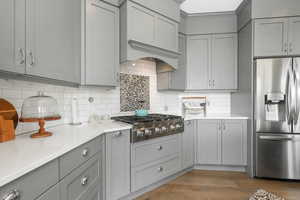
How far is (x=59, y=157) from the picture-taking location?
1.09 meters

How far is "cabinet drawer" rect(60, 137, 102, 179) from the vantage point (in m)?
1.13

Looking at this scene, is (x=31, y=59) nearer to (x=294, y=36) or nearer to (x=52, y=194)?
(x=52, y=194)

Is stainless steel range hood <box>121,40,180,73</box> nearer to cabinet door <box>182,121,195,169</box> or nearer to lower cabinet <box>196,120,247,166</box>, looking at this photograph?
cabinet door <box>182,121,195,169</box>

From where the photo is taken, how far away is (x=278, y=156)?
2.70 m

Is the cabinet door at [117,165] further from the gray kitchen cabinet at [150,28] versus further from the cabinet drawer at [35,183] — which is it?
the gray kitchen cabinet at [150,28]

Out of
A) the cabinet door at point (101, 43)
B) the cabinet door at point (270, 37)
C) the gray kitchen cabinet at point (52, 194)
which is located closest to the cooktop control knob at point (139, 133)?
the cabinet door at point (101, 43)

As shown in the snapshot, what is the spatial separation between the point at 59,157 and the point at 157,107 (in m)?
2.42

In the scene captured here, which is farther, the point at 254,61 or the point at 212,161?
the point at 212,161

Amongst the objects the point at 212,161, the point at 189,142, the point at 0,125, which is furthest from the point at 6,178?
the point at 212,161

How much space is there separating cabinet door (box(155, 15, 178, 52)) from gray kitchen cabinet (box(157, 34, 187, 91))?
390mm

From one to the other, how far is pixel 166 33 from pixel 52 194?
251cm

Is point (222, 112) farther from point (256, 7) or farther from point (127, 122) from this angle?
point (127, 122)

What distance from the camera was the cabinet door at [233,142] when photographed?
304 cm

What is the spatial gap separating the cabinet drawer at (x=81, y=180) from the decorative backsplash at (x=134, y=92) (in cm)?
125
